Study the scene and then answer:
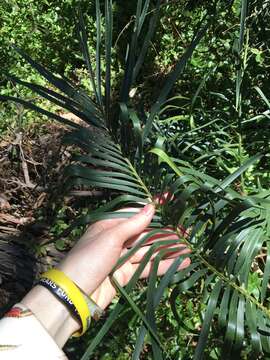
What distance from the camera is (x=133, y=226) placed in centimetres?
134

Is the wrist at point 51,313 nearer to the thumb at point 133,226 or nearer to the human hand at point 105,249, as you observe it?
the human hand at point 105,249

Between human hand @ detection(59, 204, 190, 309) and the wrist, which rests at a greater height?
human hand @ detection(59, 204, 190, 309)

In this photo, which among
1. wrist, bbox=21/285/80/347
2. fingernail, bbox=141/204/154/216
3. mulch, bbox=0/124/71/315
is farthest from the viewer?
mulch, bbox=0/124/71/315

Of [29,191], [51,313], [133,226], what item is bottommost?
[51,313]

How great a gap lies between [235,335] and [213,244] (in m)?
0.23

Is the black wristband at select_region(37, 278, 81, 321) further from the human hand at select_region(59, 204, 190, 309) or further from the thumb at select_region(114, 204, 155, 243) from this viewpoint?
the thumb at select_region(114, 204, 155, 243)

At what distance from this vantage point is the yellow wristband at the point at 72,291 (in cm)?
129

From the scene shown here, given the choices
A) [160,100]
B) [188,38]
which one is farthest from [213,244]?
[188,38]

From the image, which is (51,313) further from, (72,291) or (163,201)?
(163,201)

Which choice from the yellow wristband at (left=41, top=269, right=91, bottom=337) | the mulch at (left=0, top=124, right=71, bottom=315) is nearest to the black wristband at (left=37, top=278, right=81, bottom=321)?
the yellow wristband at (left=41, top=269, right=91, bottom=337)

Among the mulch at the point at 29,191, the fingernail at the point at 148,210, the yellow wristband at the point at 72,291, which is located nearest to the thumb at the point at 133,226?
the fingernail at the point at 148,210

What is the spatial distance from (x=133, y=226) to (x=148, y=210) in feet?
0.23

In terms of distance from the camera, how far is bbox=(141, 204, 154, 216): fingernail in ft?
4.51

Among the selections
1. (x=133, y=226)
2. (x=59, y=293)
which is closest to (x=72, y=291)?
(x=59, y=293)
